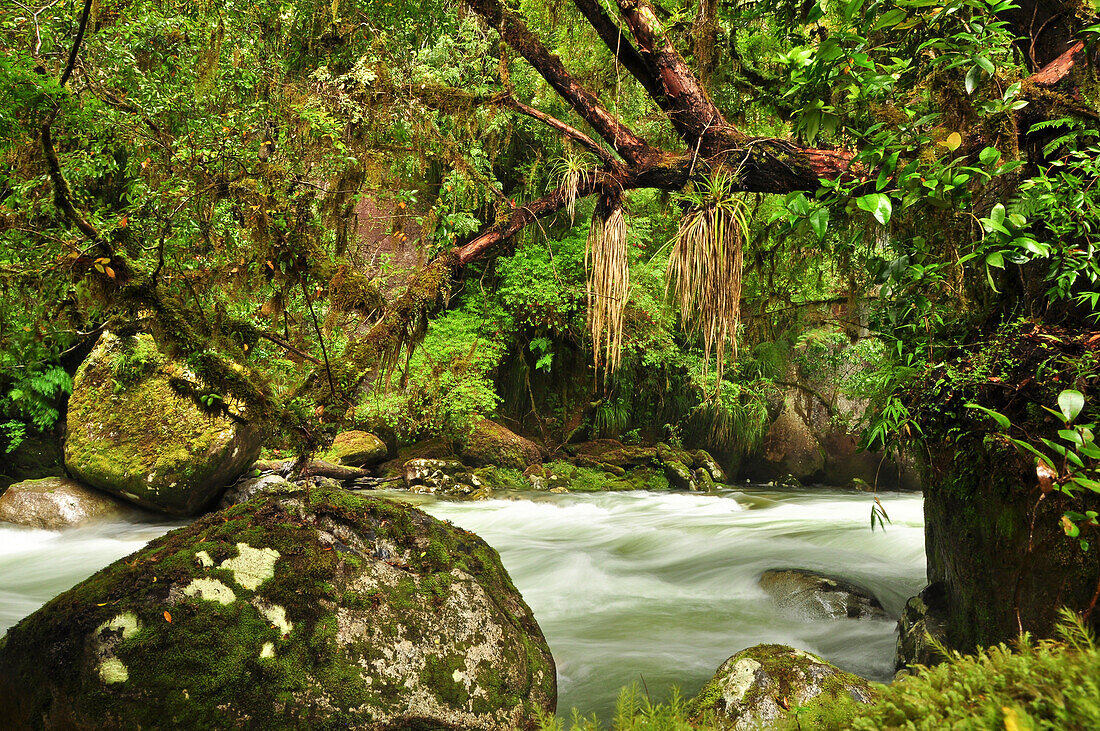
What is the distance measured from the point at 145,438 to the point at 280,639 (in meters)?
6.38

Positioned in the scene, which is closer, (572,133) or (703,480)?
(572,133)

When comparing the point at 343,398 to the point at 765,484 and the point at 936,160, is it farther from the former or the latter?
the point at 765,484

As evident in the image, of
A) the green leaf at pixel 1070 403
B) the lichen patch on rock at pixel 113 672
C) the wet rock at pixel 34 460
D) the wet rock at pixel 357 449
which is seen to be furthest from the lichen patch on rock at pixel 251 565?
the wet rock at pixel 34 460

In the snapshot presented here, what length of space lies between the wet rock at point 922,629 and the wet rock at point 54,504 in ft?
27.5

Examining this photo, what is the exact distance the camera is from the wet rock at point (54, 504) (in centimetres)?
748

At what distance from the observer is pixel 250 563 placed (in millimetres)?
2699

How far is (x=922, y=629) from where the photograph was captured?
358cm

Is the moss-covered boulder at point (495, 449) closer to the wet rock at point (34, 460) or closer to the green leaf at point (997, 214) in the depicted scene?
the wet rock at point (34, 460)

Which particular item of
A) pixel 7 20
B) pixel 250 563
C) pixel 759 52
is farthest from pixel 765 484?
pixel 7 20

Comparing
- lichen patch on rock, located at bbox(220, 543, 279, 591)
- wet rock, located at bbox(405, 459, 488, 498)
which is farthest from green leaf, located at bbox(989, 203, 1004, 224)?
wet rock, located at bbox(405, 459, 488, 498)

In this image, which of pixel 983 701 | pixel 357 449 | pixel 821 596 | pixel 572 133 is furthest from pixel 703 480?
pixel 983 701

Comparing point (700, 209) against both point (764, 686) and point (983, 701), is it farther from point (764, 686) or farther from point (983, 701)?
point (983, 701)

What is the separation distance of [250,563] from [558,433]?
33.9 feet

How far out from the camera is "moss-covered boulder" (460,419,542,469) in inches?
452
